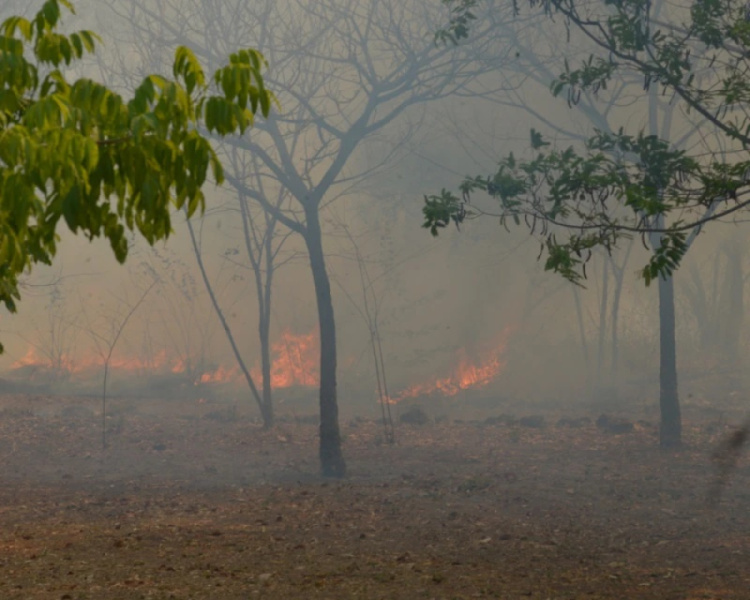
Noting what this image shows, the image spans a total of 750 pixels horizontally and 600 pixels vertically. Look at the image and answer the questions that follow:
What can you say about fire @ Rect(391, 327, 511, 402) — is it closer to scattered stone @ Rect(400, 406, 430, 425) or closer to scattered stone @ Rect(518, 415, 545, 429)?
scattered stone @ Rect(400, 406, 430, 425)

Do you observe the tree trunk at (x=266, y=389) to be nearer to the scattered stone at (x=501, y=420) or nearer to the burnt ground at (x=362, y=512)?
the burnt ground at (x=362, y=512)

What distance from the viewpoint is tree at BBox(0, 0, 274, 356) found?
3.16m

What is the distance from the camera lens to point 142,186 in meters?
3.42

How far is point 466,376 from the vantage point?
28.8 m

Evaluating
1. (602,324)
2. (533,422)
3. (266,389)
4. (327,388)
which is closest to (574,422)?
(533,422)

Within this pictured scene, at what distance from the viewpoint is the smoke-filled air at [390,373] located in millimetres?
3686

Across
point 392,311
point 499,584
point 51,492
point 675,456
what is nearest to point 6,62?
point 499,584

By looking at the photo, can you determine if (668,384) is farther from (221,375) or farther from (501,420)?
(221,375)

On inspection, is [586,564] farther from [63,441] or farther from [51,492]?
[63,441]

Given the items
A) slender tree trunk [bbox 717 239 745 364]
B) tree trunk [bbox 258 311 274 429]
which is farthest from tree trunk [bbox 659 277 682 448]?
slender tree trunk [bbox 717 239 745 364]

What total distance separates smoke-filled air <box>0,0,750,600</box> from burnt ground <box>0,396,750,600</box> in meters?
0.06

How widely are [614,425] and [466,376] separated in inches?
443

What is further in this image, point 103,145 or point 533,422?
point 533,422

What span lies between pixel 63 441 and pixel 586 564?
11362 millimetres
